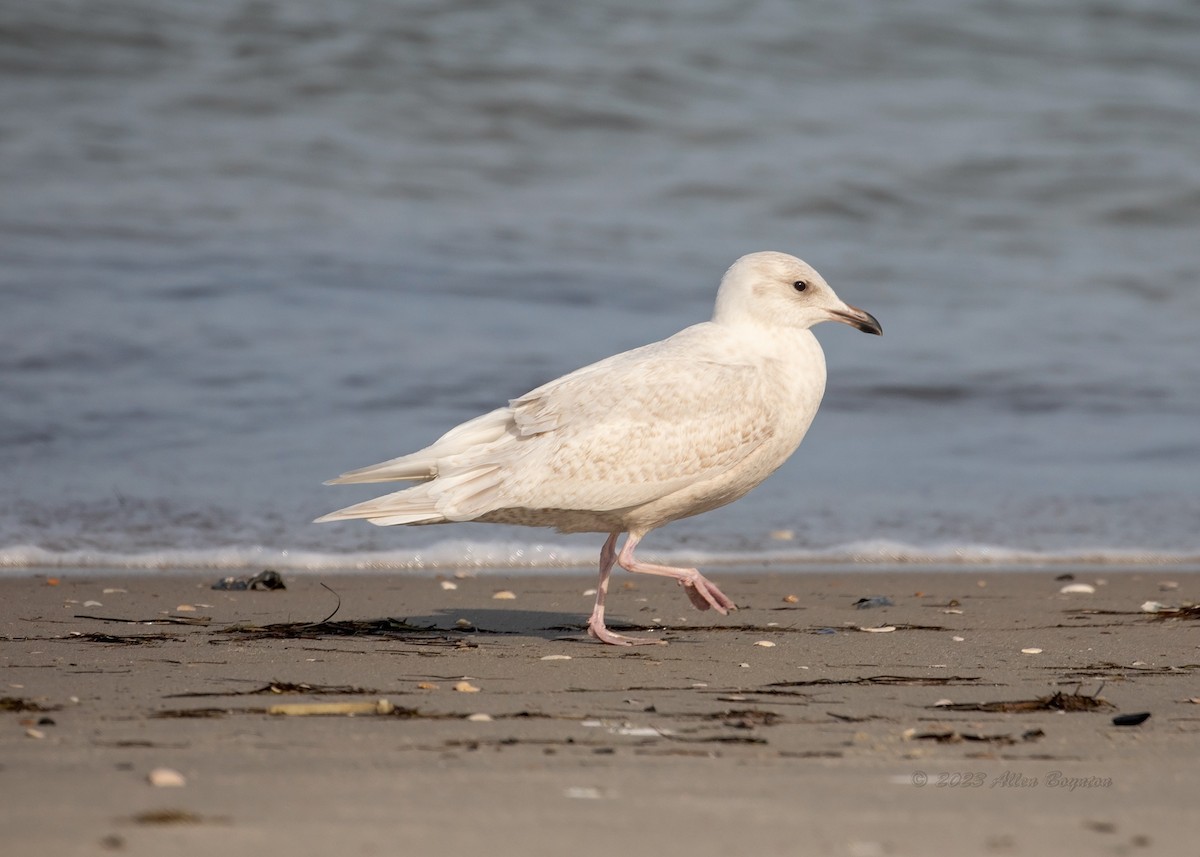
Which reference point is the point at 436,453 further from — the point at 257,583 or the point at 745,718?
the point at 745,718

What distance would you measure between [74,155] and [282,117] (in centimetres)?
241

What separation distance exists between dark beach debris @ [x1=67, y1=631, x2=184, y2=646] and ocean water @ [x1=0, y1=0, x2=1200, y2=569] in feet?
5.88

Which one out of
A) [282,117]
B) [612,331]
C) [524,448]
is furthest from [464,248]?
[524,448]

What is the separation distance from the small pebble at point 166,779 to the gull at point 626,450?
77.6 inches

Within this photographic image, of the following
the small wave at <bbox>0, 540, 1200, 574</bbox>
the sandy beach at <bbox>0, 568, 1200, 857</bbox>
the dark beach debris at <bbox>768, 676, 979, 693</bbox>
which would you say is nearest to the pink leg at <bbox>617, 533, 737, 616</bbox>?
the sandy beach at <bbox>0, 568, 1200, 857</bbox>

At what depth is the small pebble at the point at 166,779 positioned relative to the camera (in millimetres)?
2744

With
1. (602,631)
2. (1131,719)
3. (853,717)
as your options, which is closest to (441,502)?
(602,631)

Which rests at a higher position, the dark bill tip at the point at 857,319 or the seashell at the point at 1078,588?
the dark bill tip at the point at 857,319

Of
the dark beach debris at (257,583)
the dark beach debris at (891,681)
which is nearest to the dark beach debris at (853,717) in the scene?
the dark beach debris at (891,681)

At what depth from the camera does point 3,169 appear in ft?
45.3

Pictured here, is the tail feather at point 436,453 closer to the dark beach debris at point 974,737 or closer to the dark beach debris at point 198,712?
the dark beach debris at point 198,712

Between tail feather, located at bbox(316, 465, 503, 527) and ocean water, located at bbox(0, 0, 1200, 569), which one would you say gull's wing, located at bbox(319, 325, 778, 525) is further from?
ocean water, located at bbox(0, 0, 1200, 569)

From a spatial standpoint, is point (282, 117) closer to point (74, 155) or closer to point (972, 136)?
point (74, 155)

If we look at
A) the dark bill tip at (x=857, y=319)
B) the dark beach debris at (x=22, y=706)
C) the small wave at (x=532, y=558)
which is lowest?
the small wave at (x=532, y=558)
